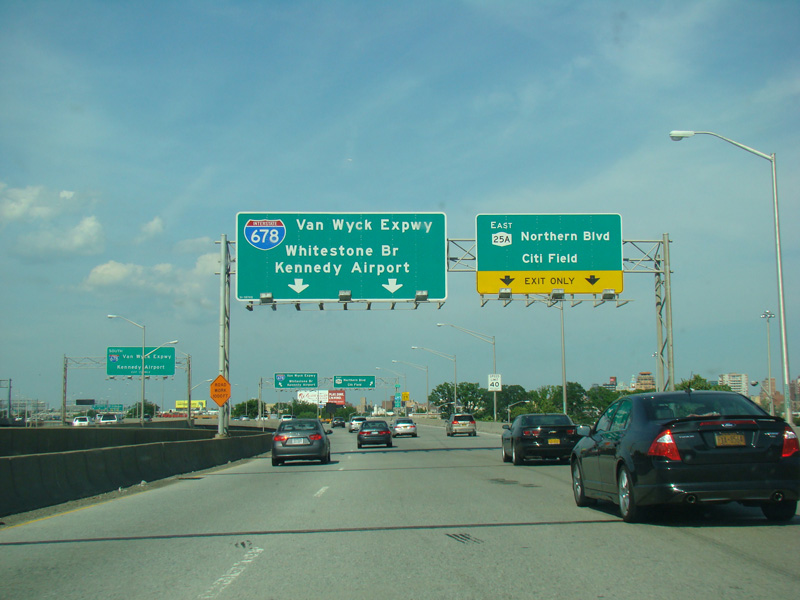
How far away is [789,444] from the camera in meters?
8.91

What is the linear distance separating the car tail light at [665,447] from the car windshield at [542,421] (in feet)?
41.3

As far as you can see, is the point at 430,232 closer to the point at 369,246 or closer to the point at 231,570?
the point at 369,246

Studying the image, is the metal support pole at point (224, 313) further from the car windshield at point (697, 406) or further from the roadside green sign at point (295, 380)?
the roadside green sign at point (295, 380)

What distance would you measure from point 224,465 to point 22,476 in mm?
13720

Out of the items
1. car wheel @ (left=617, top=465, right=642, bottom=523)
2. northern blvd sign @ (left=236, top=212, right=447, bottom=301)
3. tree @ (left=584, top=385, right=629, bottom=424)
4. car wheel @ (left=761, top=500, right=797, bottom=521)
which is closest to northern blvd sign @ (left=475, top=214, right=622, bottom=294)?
northern blvd sign @ (left=236, top=212, right=447, bottom=301)

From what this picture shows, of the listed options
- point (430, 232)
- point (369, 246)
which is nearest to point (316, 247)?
point (369, 246)

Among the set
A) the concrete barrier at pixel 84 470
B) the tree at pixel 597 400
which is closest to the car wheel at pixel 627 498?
the concrete barrier at pixel 84 470

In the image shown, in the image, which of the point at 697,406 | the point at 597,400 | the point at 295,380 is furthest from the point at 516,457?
the point at 597,400

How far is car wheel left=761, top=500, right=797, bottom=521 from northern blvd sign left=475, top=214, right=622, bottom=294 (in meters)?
18.3

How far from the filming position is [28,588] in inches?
270

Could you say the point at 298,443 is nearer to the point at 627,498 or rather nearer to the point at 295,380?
the point at 627,498

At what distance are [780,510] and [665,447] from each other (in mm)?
1887

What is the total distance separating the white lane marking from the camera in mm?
6488

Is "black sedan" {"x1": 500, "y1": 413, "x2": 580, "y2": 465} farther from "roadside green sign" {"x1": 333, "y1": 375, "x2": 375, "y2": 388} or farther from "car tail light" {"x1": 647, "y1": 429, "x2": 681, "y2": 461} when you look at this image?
"roadside green sign" {"x1": 333, "y1": 375, "x2": 375, "y2": 388}
